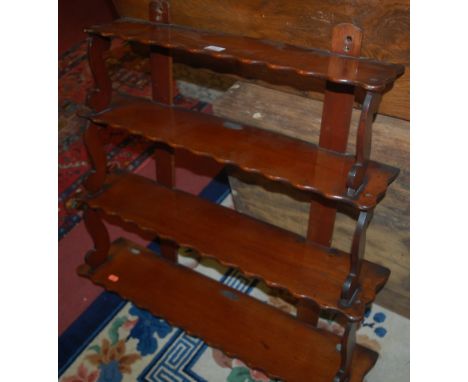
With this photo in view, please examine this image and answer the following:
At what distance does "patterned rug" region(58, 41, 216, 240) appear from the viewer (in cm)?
282

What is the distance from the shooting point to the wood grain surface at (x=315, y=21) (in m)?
1.31

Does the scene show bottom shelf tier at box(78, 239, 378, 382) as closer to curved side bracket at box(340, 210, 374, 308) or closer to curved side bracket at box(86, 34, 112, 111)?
curved side bracket at box(340, 210, 374, 308)

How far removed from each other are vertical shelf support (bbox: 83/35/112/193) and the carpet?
0.60m

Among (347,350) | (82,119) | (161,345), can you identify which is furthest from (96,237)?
(82,119)

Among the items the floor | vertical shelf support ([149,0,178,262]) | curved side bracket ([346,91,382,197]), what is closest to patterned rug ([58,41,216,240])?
the floor

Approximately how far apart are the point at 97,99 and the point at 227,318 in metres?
0.97

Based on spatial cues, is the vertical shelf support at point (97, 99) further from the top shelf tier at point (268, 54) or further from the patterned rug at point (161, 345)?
the patterned rug at point (161, 345)

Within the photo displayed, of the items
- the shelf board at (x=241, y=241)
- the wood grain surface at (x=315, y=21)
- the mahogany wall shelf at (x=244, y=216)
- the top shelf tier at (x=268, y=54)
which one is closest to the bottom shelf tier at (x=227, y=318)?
the mahogany wall shelf at (x=244, y=216)

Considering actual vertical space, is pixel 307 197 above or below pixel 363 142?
below

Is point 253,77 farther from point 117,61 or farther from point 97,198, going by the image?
point 117,61

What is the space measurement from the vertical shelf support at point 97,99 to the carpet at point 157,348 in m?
0.60

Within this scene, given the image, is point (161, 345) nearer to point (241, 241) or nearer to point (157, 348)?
point (157, 348)

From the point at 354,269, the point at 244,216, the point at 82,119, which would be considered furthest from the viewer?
the point at 82,119

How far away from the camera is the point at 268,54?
1396mm
